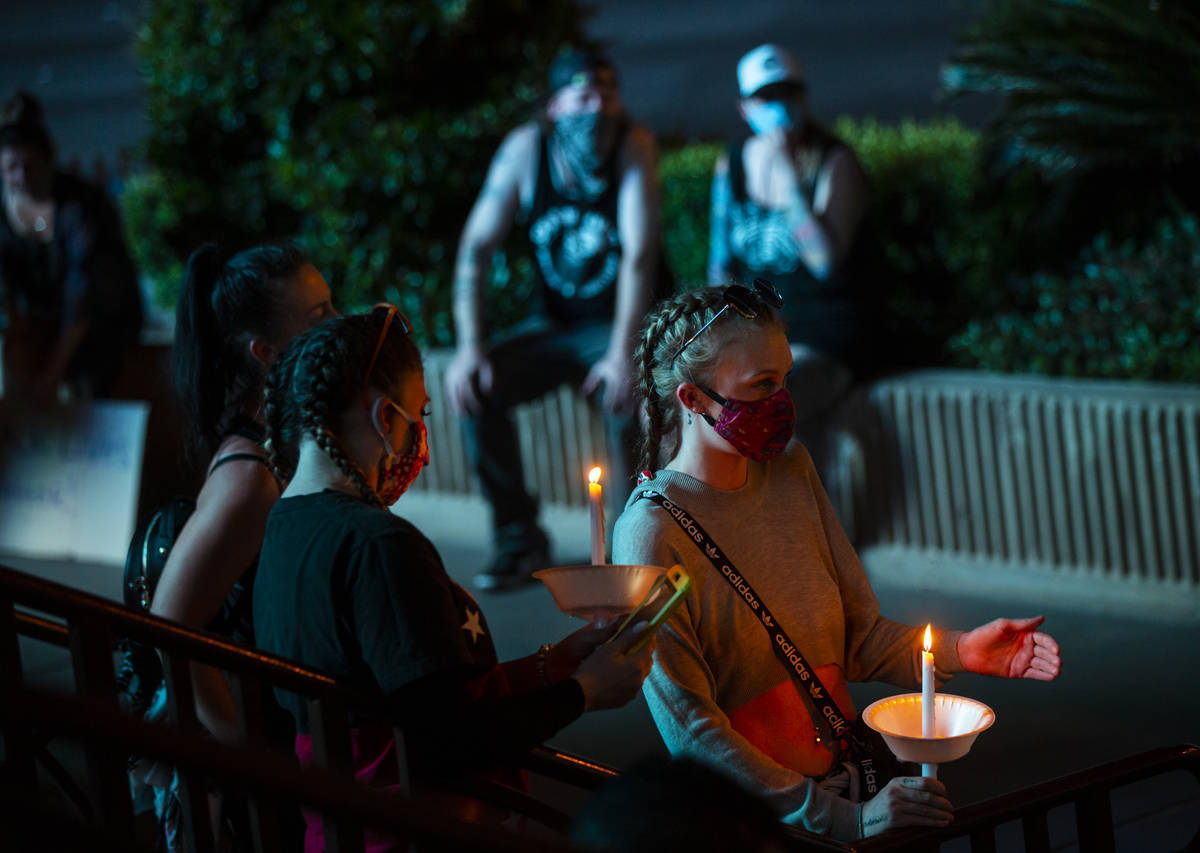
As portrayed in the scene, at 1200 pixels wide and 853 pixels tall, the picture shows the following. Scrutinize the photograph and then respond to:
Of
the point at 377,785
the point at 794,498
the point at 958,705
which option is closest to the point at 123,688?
the point at 377,785

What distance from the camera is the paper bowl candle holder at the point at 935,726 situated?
229 centimetres

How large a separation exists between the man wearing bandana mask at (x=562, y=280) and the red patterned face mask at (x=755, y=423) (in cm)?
349

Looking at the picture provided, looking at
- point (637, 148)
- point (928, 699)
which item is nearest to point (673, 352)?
point (928, 699)

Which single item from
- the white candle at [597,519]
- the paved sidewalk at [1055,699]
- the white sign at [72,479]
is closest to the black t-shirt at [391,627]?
the white candle at [597,519]

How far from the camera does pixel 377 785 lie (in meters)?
2.46

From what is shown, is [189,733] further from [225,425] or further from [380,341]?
[225,425]

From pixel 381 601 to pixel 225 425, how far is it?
104 cm

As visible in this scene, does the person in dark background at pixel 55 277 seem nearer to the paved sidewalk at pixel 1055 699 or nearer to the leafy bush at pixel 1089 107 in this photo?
the paved sidewalk at pixel 1055 699

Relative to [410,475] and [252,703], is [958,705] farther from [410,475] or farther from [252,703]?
[252,703]

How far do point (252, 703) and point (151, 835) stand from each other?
2.16 meters

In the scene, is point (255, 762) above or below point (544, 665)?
above

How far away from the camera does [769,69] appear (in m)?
6.09

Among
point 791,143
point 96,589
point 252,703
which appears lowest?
point 96,589

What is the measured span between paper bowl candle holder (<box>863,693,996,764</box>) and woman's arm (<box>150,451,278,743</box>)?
124 cm
